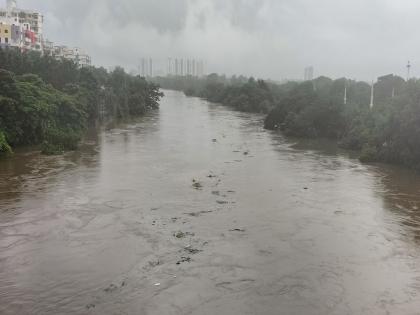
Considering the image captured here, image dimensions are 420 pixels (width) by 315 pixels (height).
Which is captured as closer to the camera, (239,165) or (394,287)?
(394,287)

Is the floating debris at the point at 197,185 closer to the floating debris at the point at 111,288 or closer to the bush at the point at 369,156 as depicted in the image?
the floating debris at the point at 111,288

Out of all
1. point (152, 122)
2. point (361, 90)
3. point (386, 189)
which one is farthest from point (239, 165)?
point (361, 90)

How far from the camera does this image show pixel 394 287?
1053cm

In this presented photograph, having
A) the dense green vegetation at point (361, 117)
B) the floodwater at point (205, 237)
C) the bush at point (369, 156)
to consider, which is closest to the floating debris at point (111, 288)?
the floodwater at point (205, 237)

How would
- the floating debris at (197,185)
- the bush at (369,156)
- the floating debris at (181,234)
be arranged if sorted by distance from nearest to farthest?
the floating debris at (181,234) < the floating debris at (197,185) < the bush at (369,156)

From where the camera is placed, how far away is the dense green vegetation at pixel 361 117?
2370 centimetres

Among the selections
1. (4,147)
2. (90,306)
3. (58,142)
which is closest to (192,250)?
(90,306)

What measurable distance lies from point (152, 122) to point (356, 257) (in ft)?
107

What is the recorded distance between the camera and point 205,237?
1315 centimetres

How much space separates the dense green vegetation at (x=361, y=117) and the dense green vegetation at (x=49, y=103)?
15.1 metres

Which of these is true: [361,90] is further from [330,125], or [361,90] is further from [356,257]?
[356,257]

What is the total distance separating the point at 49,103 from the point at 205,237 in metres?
18.6

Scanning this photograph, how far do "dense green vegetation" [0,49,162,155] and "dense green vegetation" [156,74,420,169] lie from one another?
15.1 m

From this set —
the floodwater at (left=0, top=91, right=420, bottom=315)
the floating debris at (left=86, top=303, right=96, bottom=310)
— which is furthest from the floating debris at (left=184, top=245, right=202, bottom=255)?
the floating debris at (left=86, top=303, right=96, bottom=310)
